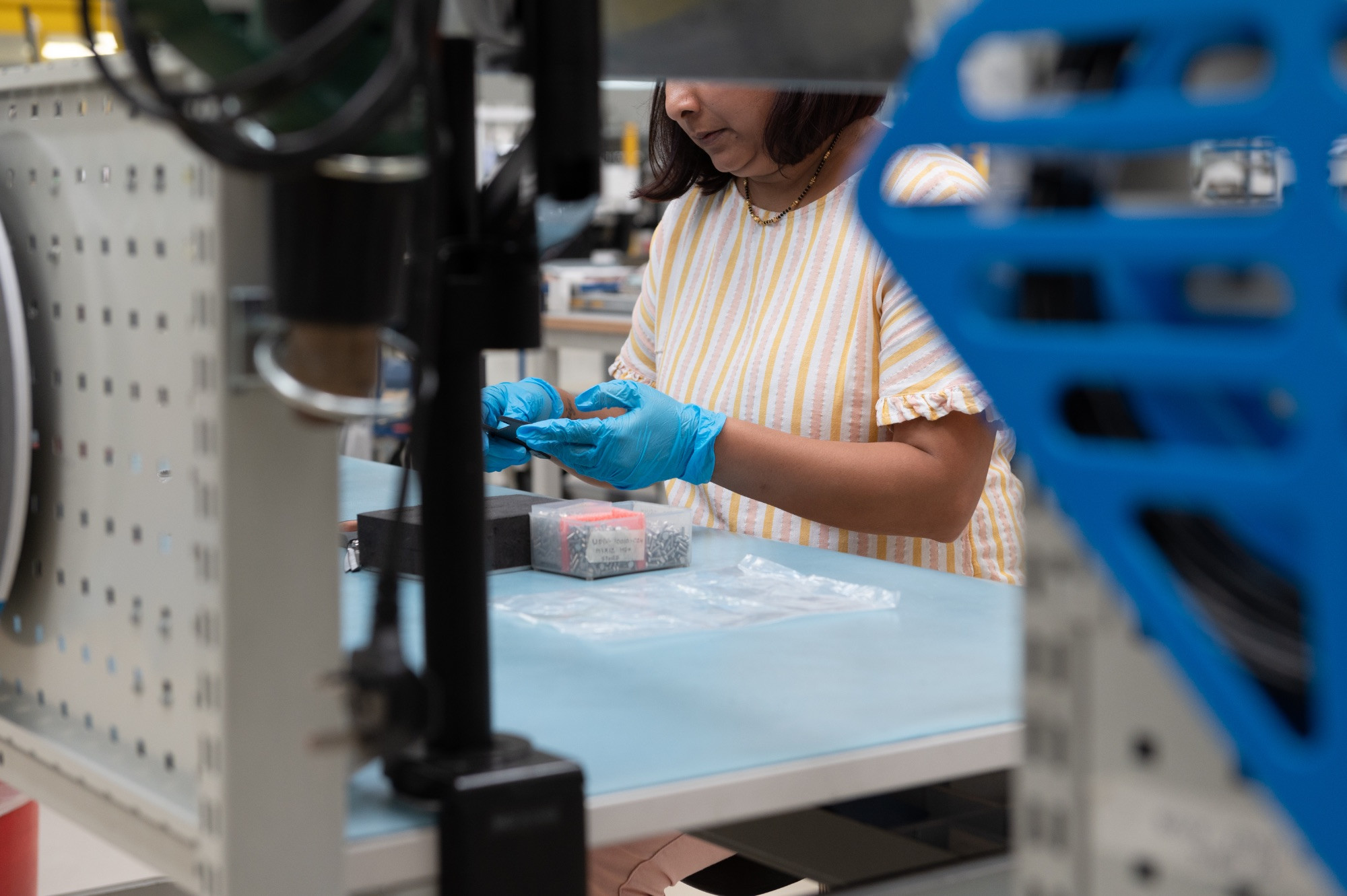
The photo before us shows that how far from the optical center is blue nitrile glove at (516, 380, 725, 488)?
5.13ft

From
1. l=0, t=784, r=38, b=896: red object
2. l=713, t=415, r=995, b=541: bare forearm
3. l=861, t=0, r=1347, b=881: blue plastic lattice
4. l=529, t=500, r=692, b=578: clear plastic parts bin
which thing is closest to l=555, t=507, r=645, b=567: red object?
l=529, t=500, r=692, b=578: clear plastic parts bin

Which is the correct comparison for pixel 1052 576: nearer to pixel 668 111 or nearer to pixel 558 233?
pixel 558 233

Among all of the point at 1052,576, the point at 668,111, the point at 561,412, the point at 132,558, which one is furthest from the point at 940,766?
the point at 668,111

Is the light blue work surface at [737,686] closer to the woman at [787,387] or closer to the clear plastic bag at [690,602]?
the clear plastic bag at [690,602]

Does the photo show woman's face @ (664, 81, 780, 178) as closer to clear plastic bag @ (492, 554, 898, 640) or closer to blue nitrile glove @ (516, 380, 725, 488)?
blue nitrile glove @ (516, 380, 725, 488)

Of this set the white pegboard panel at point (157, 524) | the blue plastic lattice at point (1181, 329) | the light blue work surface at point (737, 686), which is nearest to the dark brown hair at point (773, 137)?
the light blue work surface at point (737, 686)

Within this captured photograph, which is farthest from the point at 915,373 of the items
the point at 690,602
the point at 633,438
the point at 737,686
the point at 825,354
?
the point at 737,686

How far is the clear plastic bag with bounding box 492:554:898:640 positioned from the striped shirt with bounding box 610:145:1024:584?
47 centimetres

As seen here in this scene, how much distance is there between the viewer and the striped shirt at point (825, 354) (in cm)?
170

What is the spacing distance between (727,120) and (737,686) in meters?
1.05

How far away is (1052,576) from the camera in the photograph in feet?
1.64

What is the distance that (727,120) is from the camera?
71.4 inches

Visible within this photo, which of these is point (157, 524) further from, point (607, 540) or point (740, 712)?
point (607, 540)

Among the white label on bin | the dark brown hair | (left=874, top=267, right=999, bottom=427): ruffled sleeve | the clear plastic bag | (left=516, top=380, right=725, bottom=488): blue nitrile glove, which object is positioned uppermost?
the dark brown hair
